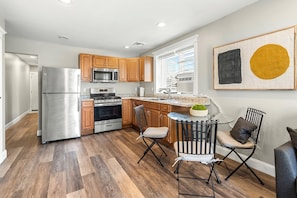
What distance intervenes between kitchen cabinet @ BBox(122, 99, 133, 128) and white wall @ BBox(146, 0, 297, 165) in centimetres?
268

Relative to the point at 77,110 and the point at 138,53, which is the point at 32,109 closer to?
Answer: the point at 77,110

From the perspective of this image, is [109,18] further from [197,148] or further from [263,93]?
[263,93]

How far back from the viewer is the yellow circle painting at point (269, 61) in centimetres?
201

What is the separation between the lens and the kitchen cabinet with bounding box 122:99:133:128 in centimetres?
480

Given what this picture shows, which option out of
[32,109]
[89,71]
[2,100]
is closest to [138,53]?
[89,71]

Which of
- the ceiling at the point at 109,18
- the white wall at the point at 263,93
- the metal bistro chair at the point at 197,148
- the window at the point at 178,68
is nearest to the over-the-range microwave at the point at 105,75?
the ceiling at the point at 109,18

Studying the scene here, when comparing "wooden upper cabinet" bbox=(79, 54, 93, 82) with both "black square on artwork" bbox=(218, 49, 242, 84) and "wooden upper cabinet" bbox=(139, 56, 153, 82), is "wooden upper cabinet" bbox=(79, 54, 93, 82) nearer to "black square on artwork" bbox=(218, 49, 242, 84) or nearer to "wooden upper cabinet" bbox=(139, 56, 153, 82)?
"wooden upper cabinet" bbox=(139, 56, 153, 82)

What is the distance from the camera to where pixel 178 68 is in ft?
13.3

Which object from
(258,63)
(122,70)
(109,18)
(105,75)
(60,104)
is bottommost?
(60,104)

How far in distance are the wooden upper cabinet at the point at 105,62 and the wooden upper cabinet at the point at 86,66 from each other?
0.14 m

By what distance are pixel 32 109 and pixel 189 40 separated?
8.38 meters

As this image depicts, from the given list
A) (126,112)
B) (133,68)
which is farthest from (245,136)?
(133,68)

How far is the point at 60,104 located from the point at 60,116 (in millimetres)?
296

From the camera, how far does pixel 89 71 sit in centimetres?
446
